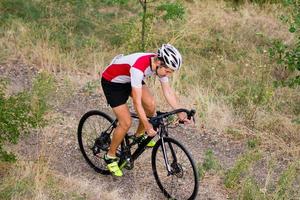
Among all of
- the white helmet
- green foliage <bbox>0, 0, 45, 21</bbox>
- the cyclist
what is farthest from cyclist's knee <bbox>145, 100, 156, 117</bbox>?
green foliage <bbox>0, 0, 45, 21</bbox>

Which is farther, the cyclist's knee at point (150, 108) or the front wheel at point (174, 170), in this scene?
the cyclist's knee at point (150, 108)

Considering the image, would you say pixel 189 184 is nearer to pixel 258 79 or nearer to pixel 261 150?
pixel 261 150

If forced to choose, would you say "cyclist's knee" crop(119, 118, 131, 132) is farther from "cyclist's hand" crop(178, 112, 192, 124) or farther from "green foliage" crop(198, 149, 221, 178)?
"green foliage" crop(198, 149, 221, 178)

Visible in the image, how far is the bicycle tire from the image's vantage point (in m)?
6.28

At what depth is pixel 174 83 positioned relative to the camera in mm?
8852

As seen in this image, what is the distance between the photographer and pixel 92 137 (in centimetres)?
662

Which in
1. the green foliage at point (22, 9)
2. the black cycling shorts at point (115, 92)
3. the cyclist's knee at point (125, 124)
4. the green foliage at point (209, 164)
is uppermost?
the black cycling shorts at point (115, 92)

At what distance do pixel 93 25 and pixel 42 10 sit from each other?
1.12 meters

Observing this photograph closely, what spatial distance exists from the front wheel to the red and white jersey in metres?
0.73

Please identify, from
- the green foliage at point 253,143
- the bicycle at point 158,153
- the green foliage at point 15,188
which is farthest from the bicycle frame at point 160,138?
the green foliage at point 253,143

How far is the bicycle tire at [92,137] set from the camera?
6285 mm

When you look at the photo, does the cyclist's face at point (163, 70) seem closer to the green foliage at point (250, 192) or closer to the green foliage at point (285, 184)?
the green foliage at point (250, 192)

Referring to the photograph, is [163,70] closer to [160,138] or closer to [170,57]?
[170,57]

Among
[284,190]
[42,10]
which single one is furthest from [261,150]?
[42,10]
